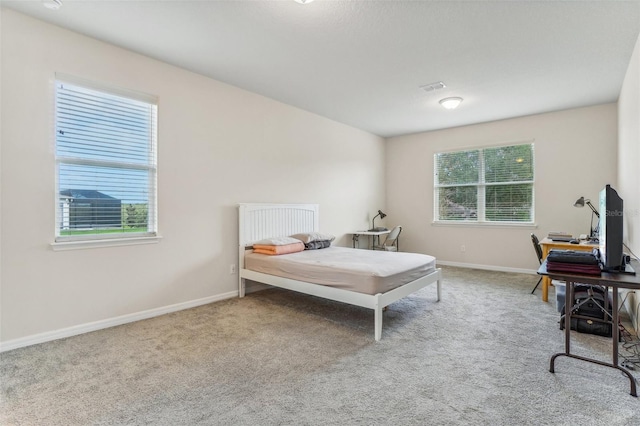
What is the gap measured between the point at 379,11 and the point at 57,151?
2.93 metres

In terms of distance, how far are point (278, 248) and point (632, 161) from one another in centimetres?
374

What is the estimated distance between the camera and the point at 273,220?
4465 millimetres

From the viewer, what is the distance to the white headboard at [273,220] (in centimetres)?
411

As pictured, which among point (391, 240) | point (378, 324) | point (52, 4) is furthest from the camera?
point (391, 240)

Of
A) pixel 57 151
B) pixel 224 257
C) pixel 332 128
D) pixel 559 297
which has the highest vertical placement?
pixel 332 128

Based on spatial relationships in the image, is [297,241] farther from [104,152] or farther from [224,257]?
[104,152]

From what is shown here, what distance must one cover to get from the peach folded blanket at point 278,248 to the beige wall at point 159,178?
330 millimetres

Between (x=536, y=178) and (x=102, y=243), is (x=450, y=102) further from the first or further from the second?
(x=102, y=243)

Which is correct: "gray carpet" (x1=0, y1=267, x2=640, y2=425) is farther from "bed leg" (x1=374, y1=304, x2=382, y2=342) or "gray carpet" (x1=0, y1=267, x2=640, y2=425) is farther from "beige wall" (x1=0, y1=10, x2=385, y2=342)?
"beige wall" (x1=0, y1=10, x2=385, y2=342)

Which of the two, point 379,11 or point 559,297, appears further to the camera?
point 559,297

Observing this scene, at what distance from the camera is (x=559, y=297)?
10.9 ft

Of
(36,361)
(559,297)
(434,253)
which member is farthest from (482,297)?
(36,361)

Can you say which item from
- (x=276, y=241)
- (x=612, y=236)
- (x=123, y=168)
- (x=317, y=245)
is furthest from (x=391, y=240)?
(x=123, y=168)

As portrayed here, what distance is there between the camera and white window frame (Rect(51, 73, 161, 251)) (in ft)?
9.11
